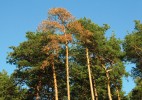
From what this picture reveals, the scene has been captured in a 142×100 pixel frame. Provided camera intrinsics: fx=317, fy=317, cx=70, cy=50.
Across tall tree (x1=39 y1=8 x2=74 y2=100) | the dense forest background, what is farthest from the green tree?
tall tree (x1=39 y1=8 x2=74 y2=100)

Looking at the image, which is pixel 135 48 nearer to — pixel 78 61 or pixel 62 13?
pixel 78 61

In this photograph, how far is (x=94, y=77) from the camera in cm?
4459

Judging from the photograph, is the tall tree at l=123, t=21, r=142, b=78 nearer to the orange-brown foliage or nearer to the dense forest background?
the dense forest background

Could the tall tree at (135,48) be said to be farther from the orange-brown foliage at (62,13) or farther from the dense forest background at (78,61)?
the orange-brown foliage at (62,13)

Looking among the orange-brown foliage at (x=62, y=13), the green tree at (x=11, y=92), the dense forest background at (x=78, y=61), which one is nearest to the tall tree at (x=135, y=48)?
the dense forest background at (x=78, y=61)

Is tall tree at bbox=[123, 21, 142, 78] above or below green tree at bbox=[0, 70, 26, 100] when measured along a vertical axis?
above

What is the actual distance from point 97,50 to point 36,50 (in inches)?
305

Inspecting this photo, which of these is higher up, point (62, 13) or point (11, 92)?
point (62, 13)

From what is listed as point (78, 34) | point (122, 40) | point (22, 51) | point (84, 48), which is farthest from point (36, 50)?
point (122, 40)

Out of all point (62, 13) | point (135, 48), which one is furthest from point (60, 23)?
point (135, 48)

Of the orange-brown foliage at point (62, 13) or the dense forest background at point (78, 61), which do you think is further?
the dense forest background at point (78, 61)

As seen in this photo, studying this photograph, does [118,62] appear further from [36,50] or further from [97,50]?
[36,50]

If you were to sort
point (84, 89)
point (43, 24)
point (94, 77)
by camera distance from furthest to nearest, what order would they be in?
point (84, 89)
point (94, 77)
point (43, 24)

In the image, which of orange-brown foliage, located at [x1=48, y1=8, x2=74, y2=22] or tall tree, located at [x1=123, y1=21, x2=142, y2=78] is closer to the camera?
orange-brown foliage, located at [x1=48, y1=8, x2=74, y2=22]
